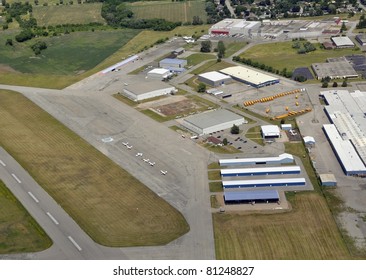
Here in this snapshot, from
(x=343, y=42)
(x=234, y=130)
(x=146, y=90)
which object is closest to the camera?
(x=234, y=130)

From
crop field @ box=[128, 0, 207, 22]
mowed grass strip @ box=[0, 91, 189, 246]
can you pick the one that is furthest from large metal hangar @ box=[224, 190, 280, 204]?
crop field @ box=[128, 0, 207, 22]

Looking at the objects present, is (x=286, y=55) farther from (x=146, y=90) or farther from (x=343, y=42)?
(x=146, y=90)

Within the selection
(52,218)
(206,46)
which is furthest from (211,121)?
(206,46)

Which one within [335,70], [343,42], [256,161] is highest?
[256,161]

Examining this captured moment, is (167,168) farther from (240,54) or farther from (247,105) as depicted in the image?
(240,54)

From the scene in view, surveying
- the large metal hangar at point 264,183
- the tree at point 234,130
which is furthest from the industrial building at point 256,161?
the tree at point 234,130

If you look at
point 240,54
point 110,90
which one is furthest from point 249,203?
point 240,54
